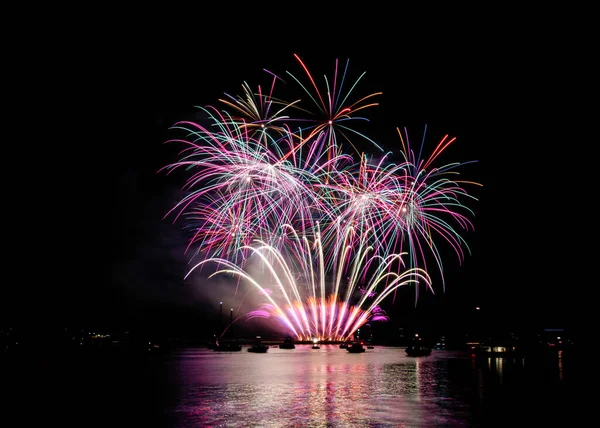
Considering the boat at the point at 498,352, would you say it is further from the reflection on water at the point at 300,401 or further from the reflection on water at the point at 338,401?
the reflection on water at the point at 338,401

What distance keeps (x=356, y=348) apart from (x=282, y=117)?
1741 inches

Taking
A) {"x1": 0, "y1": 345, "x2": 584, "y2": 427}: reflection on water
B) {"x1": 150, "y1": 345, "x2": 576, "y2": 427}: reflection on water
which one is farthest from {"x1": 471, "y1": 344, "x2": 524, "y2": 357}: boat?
{"x1": 150, "y1": 345, "x2": 576, "y2": 427}: reflection on water

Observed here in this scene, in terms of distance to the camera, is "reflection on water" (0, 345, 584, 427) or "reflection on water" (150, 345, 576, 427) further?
"reflection on water" (0, 345, 584, 427)

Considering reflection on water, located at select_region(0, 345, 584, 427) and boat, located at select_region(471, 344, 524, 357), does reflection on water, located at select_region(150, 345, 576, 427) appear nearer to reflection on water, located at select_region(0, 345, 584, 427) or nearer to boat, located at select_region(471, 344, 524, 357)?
reflection on water, located at select_region(0, 345, 584, 427)

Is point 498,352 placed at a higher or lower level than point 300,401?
higher

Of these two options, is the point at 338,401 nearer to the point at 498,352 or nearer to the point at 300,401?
the point at 300,401

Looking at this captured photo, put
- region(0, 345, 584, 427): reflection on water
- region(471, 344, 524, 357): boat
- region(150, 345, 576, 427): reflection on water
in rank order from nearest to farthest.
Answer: region(150, 345, 576, 427): reflection on water → region(0, 345, 584, 427): reflection on water → region(471, 344, 524, 357): boat

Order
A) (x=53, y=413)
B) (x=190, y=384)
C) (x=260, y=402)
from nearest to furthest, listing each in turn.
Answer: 1. (x=53, y=413)
2. (x=260, y=402)
3. (x=190, y=384)

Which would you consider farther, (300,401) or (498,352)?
(498,352)

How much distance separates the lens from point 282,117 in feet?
99.0

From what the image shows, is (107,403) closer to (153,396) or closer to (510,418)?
(153,396)

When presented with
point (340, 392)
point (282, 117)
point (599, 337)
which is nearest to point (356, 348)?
point (599, 337)

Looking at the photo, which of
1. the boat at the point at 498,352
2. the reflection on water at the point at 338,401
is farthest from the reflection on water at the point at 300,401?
the boat at the point at 498,352

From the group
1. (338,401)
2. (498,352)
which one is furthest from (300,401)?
(498,352)
